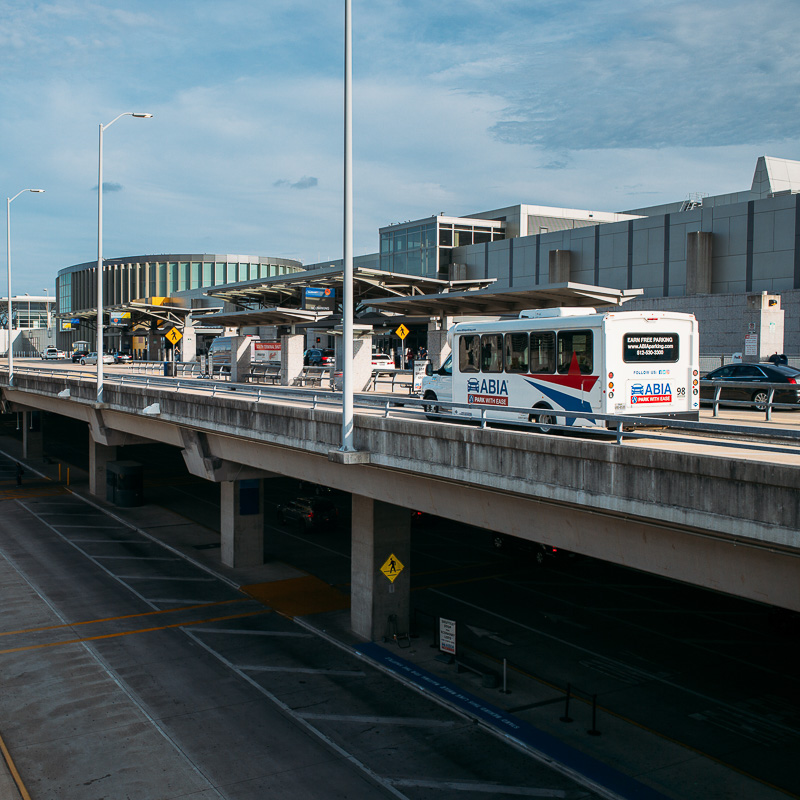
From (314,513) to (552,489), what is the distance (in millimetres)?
26832

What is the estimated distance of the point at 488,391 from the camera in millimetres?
20344

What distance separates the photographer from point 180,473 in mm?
58594

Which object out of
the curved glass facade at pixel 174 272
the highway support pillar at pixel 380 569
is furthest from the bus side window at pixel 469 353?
the curved glass facade at pixel 174 272

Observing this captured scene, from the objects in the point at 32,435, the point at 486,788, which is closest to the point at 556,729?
the point at 486,788

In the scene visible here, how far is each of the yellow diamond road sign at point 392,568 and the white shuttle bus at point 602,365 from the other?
6.65 meters

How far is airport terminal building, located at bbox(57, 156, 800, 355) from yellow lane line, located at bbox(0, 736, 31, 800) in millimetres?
18458

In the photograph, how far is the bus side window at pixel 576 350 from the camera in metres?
17.0

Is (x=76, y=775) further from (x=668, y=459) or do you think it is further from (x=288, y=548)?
(x=288, y=548)

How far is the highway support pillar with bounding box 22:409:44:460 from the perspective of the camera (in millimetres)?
64963

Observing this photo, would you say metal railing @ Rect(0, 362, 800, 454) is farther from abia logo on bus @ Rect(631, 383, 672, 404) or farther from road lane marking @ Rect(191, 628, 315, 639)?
road lane marking @ Rect(191, 628, 315, 639)

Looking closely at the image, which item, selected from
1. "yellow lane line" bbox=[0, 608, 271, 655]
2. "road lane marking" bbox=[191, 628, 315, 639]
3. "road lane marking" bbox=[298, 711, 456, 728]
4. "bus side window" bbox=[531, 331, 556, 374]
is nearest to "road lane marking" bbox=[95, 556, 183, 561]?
"yellow lane line" bbox=[0, 608, 271, 655]

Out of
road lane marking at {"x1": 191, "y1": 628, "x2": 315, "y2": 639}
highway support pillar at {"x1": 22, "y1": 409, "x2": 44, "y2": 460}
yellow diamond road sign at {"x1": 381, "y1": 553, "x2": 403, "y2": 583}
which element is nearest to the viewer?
yellow diamond road sign at {"x1": 381, "y1": 553, "x2": 403, "y2": 583}

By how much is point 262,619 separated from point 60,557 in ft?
41.4

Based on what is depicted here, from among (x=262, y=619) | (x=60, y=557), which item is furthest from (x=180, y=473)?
(x=262, y=619)
